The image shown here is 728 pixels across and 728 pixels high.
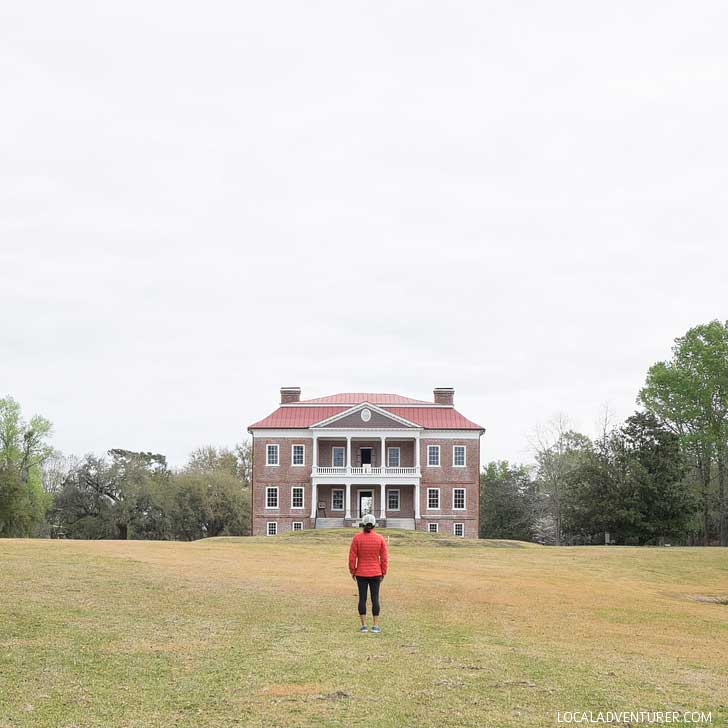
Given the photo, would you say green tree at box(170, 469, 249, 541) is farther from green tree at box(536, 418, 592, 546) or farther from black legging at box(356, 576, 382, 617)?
black legging at box(356, 576, 382, 617)

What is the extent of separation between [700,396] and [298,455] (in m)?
29.6

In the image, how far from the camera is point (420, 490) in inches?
2557

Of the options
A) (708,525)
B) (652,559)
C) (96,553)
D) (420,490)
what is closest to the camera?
(96,553)

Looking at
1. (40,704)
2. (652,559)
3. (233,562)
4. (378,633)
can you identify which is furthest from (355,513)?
(40,704)

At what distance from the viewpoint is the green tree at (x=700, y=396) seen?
68.5 meters

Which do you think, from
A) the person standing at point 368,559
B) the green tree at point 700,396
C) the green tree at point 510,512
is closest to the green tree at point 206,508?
the green tree at point 510,512

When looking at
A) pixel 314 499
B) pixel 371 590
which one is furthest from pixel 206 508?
pixel 371 590

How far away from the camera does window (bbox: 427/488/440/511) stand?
213 ft

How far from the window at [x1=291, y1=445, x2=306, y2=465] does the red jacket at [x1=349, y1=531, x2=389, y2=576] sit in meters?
49.7

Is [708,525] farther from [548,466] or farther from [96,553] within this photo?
[96,553]

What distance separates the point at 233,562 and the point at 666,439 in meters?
41.5

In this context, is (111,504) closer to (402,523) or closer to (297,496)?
(297,496)

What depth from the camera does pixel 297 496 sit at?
213ft

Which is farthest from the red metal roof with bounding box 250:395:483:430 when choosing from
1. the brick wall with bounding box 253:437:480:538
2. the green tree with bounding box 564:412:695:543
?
the green tree with bounding box 564:412:695:543
